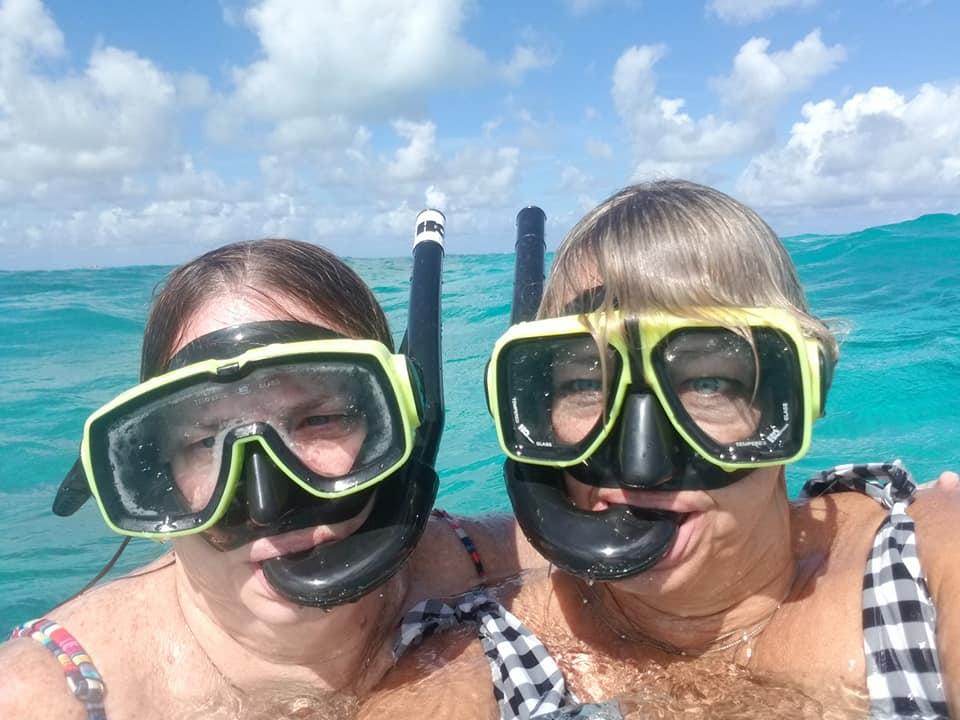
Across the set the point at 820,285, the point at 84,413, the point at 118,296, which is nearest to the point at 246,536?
the point at 84,413

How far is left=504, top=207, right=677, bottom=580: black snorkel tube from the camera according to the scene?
1.83 metres

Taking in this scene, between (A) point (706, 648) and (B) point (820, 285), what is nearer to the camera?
(A) point (706, 648)

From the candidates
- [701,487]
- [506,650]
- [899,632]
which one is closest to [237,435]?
[506,650]

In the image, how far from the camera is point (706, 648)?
227 cm

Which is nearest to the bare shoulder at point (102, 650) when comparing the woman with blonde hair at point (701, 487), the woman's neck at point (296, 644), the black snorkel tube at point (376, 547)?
the woman's neck at point (296, 644)

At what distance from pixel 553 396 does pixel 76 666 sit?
1.46 metres

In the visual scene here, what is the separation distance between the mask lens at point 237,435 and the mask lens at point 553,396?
1.02 feet

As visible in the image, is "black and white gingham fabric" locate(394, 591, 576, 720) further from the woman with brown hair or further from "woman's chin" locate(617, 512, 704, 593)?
"woman's chin" locate(617, 512, 704, 593)

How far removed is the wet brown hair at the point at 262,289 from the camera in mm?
2064

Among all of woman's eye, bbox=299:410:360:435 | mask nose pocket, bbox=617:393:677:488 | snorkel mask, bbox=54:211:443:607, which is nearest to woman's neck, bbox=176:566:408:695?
snorkel mask, bbox=54:211:443:607

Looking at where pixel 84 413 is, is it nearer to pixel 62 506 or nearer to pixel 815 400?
pixel 62 506

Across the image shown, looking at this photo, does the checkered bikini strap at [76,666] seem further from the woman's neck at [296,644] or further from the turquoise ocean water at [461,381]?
the turquoise ocean water at [461,381]

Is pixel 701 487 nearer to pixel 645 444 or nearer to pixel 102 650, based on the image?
pixel 645 444

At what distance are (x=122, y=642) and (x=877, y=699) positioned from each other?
1989mm
